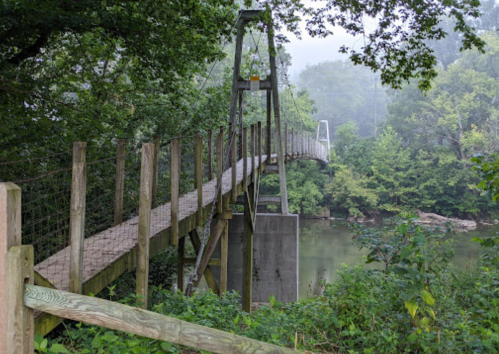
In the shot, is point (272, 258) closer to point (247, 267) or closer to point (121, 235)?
point (247, 267)

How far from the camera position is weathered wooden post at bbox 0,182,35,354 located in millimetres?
1531

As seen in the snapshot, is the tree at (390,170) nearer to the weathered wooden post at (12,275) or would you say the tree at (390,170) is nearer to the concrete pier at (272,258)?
the concrete pier at (272,258)

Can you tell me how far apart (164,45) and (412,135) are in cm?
2718

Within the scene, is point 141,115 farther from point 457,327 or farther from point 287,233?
point 457,327

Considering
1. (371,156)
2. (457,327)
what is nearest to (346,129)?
(371,156)

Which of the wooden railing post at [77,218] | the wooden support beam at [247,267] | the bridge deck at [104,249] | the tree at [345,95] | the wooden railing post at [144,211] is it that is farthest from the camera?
the tree at [345,95]

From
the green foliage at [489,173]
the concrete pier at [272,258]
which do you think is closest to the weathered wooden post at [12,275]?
the green foliage at [489,173]

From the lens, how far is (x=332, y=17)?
19.3ft

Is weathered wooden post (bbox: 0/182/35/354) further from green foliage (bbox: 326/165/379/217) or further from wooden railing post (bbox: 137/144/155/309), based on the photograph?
green foliage (bbox: 326/165/379/217)

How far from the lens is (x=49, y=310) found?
5.18 feet

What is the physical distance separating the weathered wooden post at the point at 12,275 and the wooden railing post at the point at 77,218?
658 millimetres

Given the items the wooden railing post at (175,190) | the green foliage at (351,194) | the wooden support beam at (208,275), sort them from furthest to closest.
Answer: the green foliage at (351,194), the wooden support beam at (208,275), the wooden railing post at (175,190)

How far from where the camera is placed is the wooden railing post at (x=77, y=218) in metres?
2.24

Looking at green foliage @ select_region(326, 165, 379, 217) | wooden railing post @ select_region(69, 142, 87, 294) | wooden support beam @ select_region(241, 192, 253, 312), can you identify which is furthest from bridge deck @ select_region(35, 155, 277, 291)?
green foliage @ select_region(326, 165, 379, 217)
